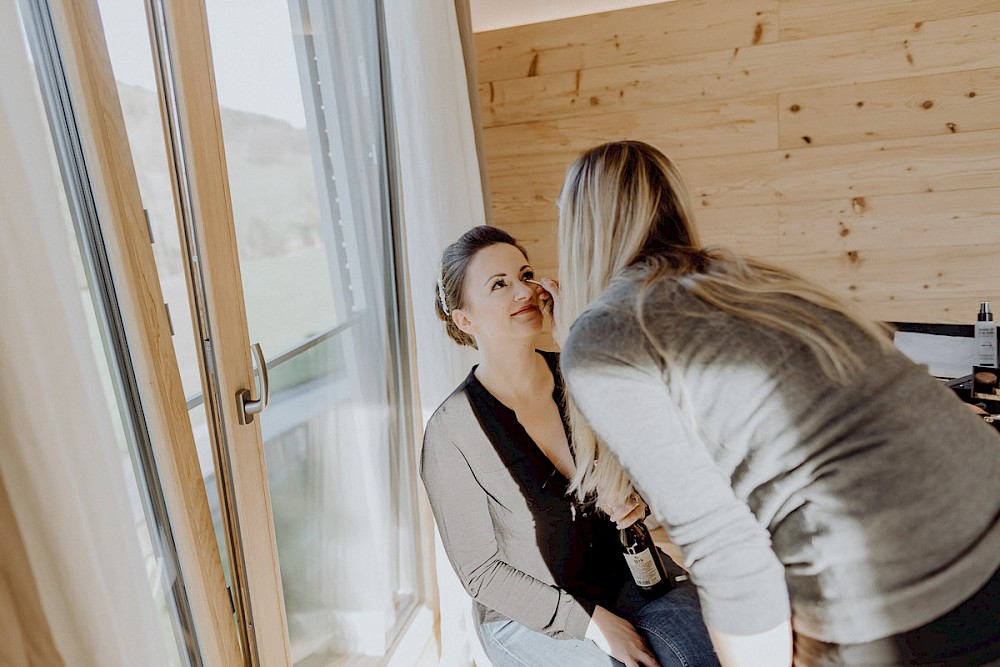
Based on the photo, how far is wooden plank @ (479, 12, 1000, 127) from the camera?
8.10 feet

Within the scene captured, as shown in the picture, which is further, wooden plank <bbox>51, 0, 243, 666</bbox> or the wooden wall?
the wooden wall

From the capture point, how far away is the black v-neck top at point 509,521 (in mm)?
1322

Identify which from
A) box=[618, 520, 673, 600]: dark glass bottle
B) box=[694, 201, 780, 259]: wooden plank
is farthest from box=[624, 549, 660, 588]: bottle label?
box=[694, 201, 780, 259]: wooden plank

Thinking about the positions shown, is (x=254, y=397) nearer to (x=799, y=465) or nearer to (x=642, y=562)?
(x=642, y=562)

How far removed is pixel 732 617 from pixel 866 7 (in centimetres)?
242

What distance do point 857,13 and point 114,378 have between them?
258cm

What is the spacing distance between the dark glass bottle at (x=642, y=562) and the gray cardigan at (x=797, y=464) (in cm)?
56

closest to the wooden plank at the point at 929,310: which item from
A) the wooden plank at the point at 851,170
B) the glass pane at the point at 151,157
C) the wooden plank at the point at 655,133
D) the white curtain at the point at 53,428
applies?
the wooden plank at the point at 851,170

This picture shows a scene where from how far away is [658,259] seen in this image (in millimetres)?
938

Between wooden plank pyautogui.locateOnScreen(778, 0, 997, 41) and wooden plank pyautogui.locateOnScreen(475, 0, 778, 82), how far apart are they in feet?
0.19

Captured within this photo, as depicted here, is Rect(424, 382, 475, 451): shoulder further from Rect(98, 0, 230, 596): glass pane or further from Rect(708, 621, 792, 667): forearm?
Rect(708, 621, 792, 667): forearm

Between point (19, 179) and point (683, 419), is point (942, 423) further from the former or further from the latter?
point (19, 179)

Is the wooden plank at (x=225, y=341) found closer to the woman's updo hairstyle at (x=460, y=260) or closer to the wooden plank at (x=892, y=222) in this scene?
the woman's updo hairstyle at (x=460, y=260)

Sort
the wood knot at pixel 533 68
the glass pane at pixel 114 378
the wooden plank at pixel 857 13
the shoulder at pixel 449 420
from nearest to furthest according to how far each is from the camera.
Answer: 1. the glass pane at pixel 114 378
2. the shoulder at pixel 449 420
3. the wooden plank at pixel 857 13
4. the wood knot at pixel 533 68
